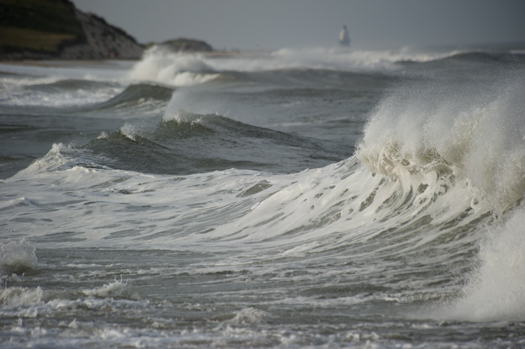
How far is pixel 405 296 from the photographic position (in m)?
3.38

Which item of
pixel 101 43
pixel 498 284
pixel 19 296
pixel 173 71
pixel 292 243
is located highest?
pixel 101 43

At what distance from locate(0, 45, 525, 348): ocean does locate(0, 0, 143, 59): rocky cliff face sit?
52606 mm

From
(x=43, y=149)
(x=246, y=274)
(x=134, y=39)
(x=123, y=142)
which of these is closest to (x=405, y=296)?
(x=246, y=274)

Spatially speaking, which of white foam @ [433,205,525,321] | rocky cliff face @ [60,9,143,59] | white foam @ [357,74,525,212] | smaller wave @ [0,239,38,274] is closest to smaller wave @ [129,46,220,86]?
white foam @ [357,74,525,212]

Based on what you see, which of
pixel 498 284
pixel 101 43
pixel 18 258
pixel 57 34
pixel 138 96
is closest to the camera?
pixel 498 284

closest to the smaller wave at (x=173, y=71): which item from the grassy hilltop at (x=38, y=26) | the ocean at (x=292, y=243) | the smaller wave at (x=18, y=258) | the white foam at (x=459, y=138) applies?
the ocean at (x=292, y=243)

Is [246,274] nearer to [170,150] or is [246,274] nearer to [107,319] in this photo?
[107,319]

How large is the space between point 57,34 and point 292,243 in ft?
225

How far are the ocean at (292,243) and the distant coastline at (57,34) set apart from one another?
5176cm

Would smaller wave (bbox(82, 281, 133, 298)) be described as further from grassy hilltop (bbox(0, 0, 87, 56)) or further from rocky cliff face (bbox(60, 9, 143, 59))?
rocky cliff face (bbox(60, 9, 143, 59))

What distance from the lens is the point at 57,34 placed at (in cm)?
6556

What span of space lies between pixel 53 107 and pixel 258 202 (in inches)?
605

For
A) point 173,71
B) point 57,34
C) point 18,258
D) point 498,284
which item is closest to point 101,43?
point 57,34

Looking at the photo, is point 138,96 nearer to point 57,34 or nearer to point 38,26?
point 57,34
